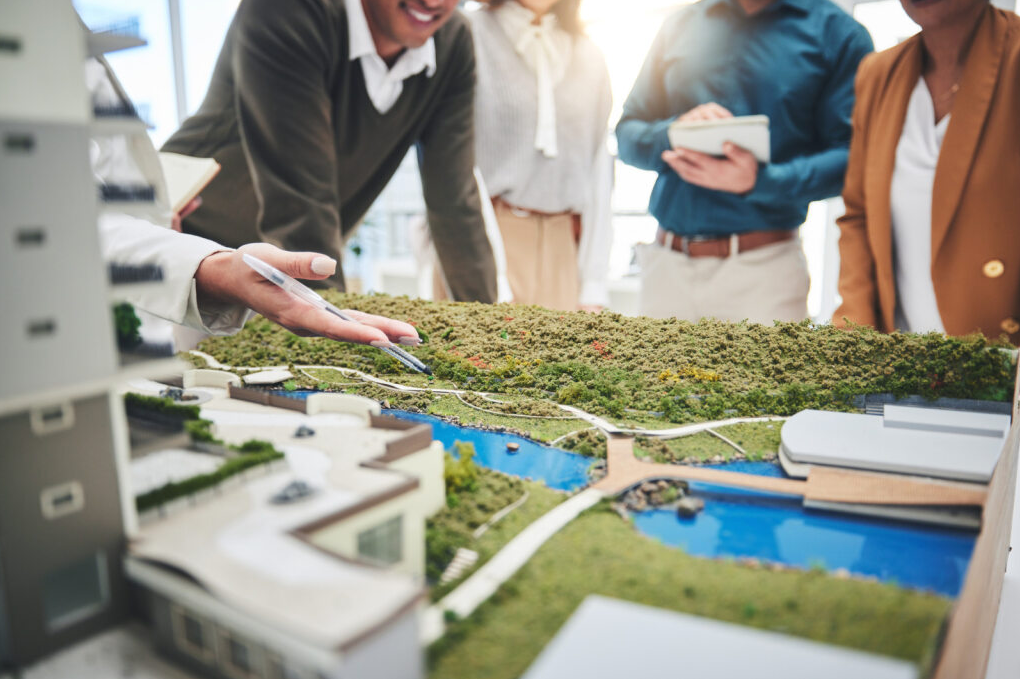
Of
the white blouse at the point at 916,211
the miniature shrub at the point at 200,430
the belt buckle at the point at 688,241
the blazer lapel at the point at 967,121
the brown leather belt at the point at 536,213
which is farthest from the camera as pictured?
the brown leather belt at the point at 536,213

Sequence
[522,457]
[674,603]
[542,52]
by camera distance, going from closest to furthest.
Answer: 1. [674,603]
2. [522,457]
3. [542,52]

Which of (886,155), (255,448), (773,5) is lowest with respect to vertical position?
(255,448)

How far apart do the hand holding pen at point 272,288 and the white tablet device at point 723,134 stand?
6.07 ft

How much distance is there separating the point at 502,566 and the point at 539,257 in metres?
2.79

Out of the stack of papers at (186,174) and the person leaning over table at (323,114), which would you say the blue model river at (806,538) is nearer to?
the person leaning over table at (323,114)

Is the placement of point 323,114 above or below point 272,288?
above

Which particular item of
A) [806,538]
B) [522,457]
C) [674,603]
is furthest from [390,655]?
[522,457]

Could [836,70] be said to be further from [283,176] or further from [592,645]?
[592,645]

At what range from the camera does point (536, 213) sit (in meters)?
3.88

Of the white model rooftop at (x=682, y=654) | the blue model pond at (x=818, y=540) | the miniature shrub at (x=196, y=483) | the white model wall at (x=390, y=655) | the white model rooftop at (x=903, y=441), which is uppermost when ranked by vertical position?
the miniature shrub at (x=196, y=483)

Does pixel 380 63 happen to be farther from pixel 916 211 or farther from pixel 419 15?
pixel 916 211

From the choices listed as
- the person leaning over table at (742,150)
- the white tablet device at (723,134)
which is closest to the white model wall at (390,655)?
the person leaning over table at (742,150)

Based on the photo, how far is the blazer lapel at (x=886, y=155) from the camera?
272 centimetres

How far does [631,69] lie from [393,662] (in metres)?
3.44
